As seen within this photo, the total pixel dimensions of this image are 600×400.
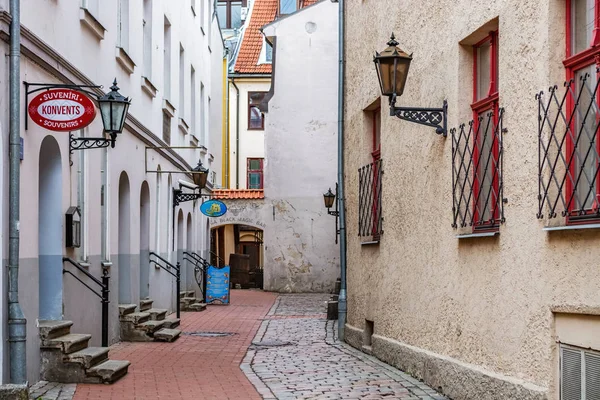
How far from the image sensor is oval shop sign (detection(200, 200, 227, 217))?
2586 cm

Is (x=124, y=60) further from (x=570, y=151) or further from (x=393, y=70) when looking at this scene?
(x=570, y=151)

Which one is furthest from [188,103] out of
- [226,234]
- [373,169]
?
[226,234]

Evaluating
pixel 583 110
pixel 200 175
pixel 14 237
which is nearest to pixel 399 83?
pixel 583 110

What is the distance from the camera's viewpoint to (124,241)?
16078 millimetres

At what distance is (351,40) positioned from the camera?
50.8 feet

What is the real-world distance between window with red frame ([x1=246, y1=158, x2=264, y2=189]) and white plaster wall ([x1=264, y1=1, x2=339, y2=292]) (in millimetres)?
11213

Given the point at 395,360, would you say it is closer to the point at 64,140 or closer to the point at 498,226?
the point at 498,226

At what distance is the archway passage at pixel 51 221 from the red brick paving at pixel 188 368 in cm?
135

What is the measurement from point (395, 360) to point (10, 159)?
17.3 ft

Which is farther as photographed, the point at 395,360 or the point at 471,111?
the point at 395,360

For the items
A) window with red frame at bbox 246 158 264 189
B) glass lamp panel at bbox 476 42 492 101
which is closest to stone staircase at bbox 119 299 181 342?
glass lamp panel at bbox 476 42 492 101

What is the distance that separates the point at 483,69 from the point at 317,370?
4409 mm

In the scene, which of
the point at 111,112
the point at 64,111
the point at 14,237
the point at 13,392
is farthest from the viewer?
the point at 111,112

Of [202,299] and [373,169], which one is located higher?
[373,169]
